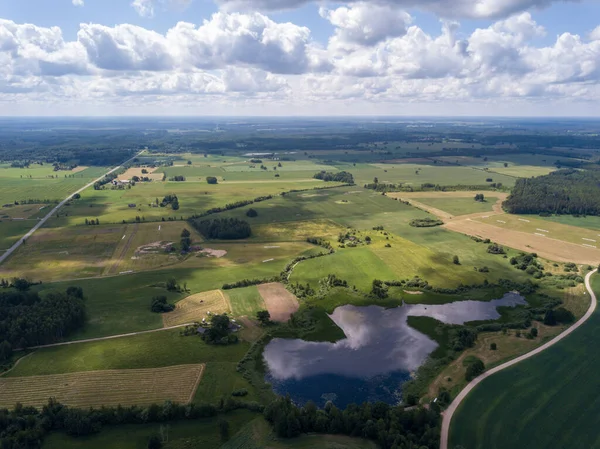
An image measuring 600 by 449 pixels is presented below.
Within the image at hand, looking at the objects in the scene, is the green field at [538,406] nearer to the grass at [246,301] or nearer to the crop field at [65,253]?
the grass at [246,301]

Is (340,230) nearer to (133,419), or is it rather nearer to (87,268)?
(87,268)

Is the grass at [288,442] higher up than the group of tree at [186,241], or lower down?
lower down

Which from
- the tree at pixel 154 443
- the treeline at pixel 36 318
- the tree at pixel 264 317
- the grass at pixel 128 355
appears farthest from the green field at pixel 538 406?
the treeline at pixel 36 318

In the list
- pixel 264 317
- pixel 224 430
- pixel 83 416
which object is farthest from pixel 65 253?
pixel 224 430

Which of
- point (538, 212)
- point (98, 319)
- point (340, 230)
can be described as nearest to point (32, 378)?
point (98, 319)

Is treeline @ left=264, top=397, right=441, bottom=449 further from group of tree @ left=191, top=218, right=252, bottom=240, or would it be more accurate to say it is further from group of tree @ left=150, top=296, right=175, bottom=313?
group of tree @ left=191, top=218, right=252, bottom=240

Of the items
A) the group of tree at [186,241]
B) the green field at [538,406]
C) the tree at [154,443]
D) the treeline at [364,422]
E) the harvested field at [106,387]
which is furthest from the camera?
the group of tree at [186,241]

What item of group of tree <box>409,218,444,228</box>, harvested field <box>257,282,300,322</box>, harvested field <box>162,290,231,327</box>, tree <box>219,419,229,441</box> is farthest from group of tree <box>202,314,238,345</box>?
group of tree <box>409,218,444,228</box>
